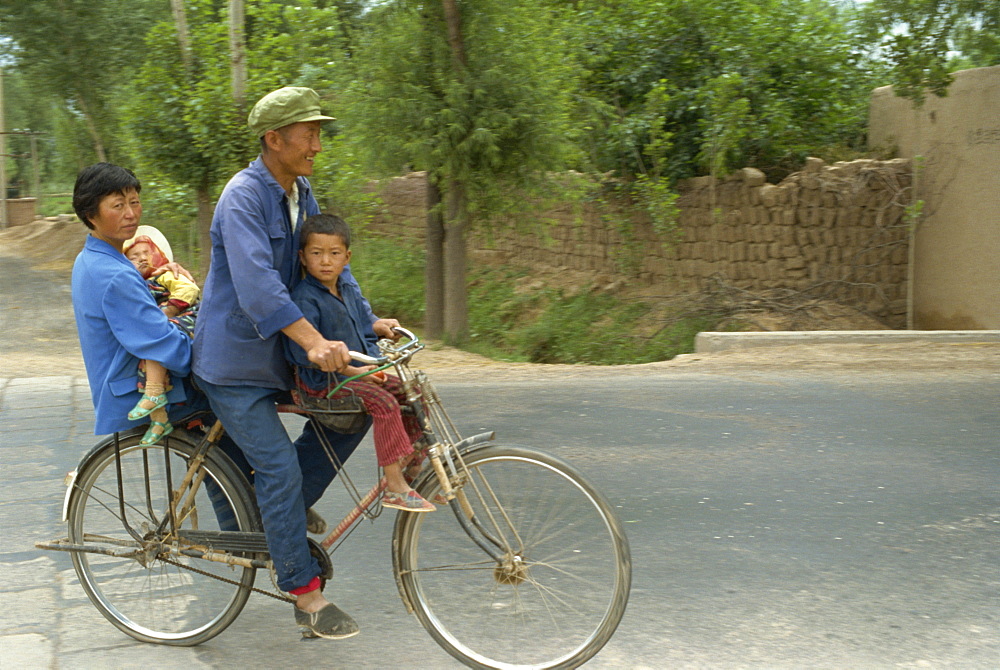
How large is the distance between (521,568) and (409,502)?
441mm

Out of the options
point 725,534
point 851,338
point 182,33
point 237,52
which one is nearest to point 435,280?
point 237,52

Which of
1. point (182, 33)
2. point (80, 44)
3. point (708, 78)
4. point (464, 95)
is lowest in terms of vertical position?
point (464, 95)

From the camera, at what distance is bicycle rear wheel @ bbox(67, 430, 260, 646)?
376 centimetres

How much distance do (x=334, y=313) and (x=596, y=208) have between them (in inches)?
567

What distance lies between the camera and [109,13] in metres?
21.3

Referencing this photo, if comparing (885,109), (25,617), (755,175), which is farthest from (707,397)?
(885,109)

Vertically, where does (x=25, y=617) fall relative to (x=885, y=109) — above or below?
below

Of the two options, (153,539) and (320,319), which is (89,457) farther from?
(320,319)

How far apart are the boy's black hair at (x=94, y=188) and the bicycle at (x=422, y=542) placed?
0.83m

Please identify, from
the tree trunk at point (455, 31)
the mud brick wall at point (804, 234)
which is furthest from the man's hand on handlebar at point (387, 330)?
the mud brick wall at point (804, 234)

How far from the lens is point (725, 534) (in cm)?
491

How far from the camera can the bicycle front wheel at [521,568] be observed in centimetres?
329

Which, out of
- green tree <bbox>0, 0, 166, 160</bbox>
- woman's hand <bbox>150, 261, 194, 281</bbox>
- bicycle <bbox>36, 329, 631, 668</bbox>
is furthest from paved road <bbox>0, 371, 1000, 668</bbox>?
green tree <bbox>0, 0, 166, 160</bbox>

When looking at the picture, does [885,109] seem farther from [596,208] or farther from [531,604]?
[531,604]
